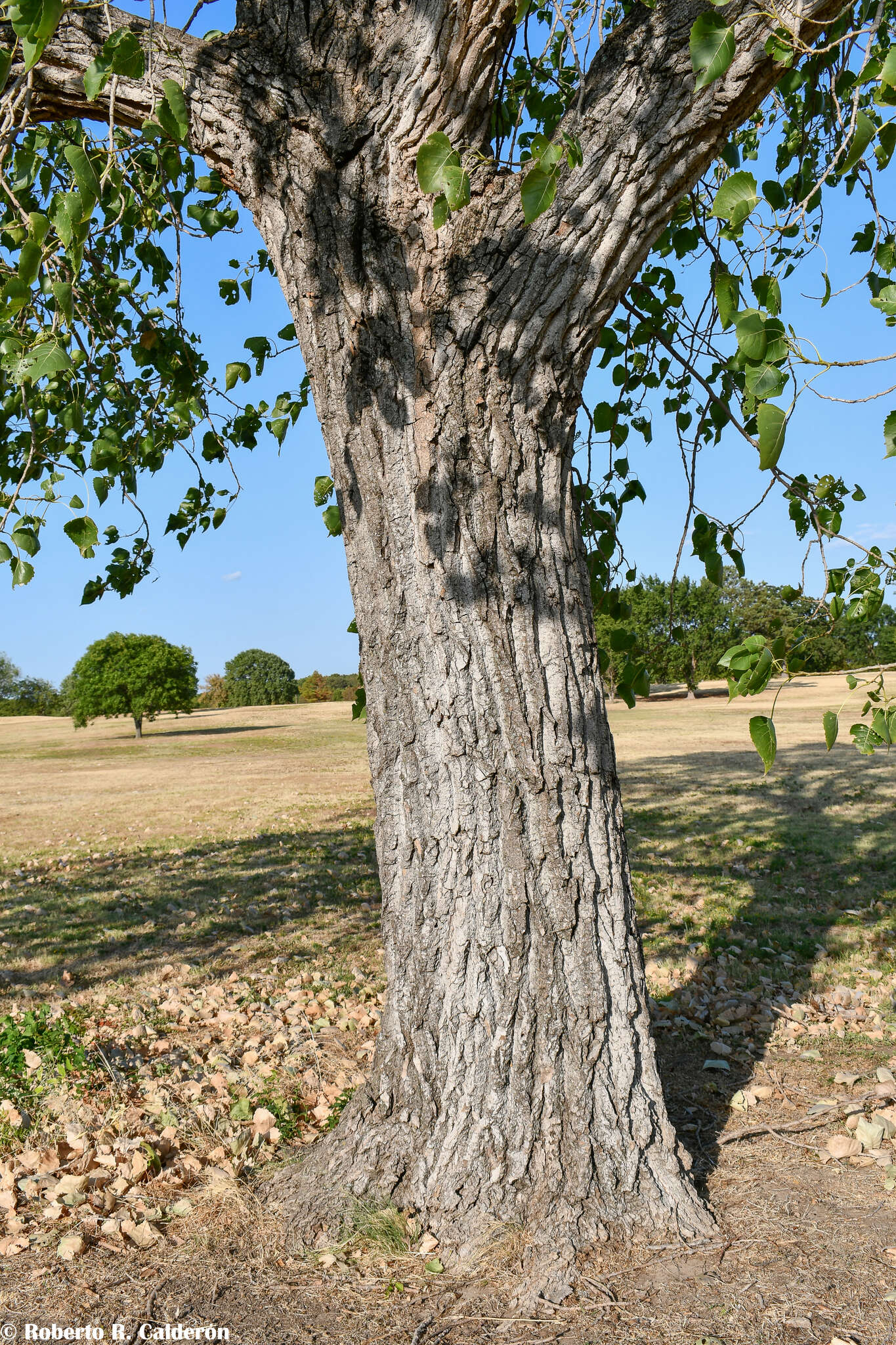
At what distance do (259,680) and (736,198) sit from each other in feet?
216

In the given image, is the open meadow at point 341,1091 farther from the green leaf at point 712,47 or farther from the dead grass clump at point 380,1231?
the green leaf at point 712,47

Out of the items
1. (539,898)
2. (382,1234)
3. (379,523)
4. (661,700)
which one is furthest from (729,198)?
(661,700)

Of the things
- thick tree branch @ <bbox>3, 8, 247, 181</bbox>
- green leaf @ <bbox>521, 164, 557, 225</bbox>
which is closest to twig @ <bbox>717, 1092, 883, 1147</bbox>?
green leaf @ <bbox>521, 164, 557, 225</bbox>

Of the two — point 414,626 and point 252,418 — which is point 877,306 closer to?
point 414,626

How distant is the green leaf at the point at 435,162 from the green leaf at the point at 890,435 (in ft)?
4.35

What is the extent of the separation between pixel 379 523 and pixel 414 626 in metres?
0.36

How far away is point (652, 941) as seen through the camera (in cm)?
608

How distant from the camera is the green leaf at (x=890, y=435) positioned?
2.25m

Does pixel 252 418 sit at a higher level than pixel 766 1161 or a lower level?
higher

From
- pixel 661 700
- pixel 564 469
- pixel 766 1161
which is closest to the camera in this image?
pixel 564 469

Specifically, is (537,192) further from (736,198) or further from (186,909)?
(186,909)

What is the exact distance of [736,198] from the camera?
1967 millimetres

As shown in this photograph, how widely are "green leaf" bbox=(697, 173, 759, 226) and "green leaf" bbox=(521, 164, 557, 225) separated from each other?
39 cm

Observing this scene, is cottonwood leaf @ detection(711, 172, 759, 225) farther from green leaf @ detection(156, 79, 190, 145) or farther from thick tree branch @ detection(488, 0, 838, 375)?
green leaf @ detection(156, 79, 190, 145)
